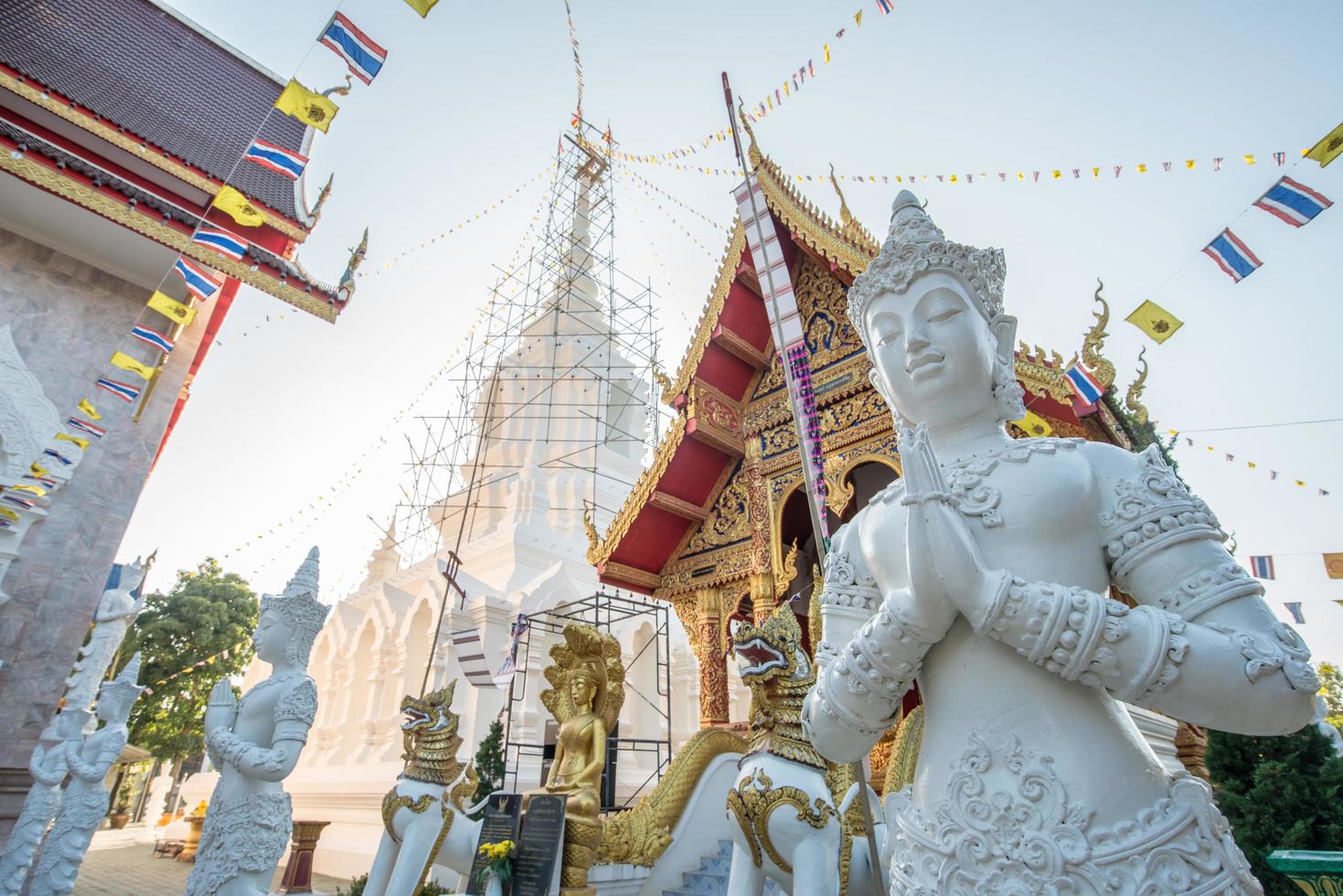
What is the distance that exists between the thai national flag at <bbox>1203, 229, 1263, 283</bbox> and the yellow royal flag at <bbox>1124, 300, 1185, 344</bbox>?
0.45 meters

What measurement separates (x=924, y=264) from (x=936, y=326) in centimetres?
17

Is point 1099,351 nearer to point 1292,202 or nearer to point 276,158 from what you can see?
point 1292,202

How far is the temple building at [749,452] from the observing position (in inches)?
218

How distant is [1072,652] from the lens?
3.99ft

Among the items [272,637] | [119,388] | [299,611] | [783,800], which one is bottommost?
[783,800]

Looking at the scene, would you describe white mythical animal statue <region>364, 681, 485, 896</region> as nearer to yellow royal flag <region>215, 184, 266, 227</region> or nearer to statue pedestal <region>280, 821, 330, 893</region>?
yellow royal flag <region>215, 184, 266, 227</region>

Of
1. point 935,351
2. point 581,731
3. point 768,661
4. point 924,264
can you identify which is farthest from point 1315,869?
point 581,731

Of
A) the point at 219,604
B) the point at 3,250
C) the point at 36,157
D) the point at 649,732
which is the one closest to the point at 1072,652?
the point at 36,157

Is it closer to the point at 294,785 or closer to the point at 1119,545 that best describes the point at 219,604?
the point at 294,785

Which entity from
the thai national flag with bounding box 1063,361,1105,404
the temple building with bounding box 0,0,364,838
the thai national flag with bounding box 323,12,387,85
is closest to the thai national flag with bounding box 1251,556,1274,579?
the thai national flag with bounding box 1063,361,1105,404

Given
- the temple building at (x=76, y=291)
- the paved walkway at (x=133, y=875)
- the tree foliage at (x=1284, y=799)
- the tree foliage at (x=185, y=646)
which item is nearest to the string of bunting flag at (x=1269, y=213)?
the tree foliage at (x=1284, y=799)

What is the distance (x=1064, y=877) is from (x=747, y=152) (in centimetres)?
589

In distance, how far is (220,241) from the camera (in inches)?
254

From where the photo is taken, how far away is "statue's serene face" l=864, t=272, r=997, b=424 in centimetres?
174
